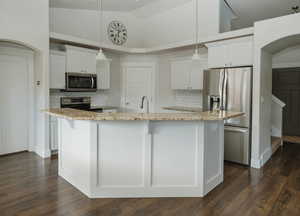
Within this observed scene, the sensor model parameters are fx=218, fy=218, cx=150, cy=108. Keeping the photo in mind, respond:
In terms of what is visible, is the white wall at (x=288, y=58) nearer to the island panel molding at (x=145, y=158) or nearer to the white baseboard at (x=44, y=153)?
the island panel molding at (x=145, y=158)

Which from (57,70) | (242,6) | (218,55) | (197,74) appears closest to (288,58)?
(242,6)

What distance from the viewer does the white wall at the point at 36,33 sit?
3611 millimetres

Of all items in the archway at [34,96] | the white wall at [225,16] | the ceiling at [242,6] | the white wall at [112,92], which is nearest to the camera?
the archway at [34,96]

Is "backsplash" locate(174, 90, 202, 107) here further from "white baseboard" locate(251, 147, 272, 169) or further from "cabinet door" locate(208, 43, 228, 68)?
"white baseboard" locate(251, 147, 272, 169)

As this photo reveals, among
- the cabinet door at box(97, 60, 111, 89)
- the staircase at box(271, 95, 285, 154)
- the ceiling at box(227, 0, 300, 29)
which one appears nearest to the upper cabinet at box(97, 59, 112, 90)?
the cabinet door at box(97, 60, 111, 89)

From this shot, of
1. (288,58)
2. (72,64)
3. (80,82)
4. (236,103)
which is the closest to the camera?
(236,103)

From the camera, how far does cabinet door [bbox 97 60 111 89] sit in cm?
539

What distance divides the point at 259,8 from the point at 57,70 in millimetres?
4796

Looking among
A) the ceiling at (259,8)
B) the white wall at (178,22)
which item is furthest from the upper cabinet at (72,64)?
the ceiling at (259,8)

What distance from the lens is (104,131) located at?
263 centimetres

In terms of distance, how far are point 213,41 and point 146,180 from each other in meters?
3.10

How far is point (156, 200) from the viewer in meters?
2.64

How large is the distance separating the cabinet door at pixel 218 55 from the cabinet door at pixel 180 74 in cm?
80

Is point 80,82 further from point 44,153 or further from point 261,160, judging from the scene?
point 261,160
